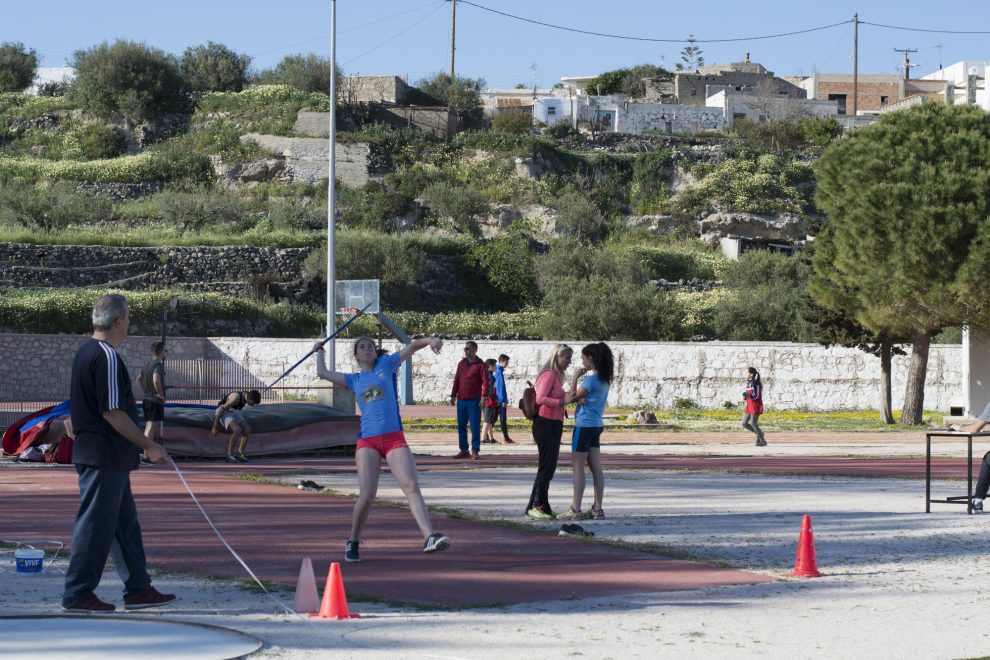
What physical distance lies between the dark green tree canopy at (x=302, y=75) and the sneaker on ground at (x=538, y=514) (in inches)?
3011

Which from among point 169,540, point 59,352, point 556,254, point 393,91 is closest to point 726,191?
point 556,254

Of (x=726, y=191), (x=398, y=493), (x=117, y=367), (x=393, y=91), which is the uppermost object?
(x=393, y=91)

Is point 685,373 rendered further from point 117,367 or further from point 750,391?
point 117,367

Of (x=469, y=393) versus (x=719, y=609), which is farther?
(x=469, y=393)

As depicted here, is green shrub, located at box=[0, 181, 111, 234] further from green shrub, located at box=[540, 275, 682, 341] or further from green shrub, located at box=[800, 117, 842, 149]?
green shrub, located at box=[800, 117, 842, 149]

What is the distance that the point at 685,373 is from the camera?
40.7 meters

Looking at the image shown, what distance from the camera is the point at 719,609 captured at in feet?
29.3

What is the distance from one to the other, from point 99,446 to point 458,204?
61.2 m

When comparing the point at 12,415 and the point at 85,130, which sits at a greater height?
the point at 85,130

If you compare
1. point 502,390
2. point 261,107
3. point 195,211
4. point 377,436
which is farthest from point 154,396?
point 261,107

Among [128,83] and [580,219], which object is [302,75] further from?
[580,219]

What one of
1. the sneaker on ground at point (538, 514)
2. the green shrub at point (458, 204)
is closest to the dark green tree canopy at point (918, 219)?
the sneaker on ground at point (538, 514)

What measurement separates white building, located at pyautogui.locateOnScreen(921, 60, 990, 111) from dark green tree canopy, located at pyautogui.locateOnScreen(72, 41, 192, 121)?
46754mm

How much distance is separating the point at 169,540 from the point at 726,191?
6494 cm
